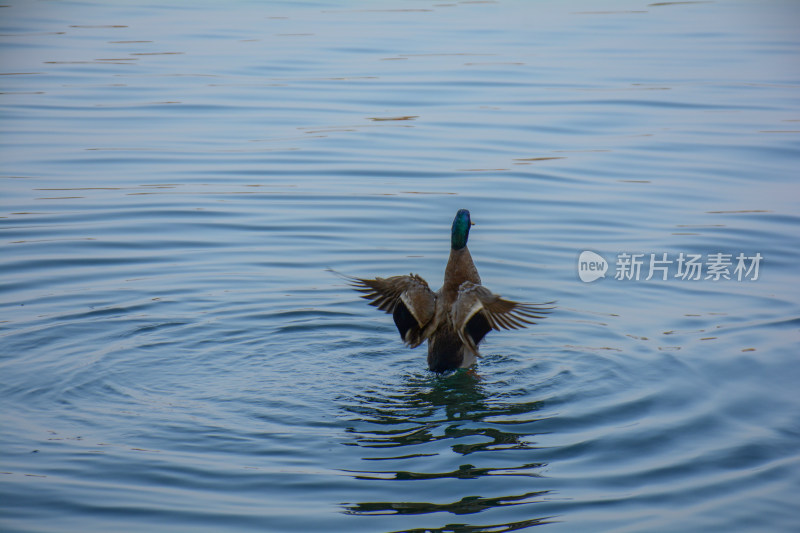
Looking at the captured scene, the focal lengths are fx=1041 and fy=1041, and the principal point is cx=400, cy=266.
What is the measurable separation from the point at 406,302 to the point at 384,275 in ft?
6.07

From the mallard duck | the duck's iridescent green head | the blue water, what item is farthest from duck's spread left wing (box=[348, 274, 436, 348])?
the duck's iridescent green head

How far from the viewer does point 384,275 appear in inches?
360

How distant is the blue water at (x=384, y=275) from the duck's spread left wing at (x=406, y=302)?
12.3 inches

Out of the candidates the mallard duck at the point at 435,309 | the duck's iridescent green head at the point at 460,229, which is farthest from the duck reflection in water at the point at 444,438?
the duck's iridescent green head at the point at 460,229

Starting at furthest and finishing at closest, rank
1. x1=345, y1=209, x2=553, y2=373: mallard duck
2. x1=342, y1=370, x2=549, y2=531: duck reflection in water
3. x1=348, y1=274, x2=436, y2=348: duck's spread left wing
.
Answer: x1=348, y1=274, x2=436, y2=348: duck's spread left wing, x1=345, y1=209, x2=553, y2=373: mallard duck, x1=342, y1=370, x2=549, y2=531: duck reflection in water

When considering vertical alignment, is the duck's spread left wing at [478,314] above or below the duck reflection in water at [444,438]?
above

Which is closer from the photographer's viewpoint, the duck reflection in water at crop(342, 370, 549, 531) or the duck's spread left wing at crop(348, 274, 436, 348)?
the duck reflection in water at crop(342, 370, 549, 531)

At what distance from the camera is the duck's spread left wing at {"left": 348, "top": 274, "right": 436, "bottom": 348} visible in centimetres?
732

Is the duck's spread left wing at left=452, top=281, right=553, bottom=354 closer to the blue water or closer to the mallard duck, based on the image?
the mallard duck

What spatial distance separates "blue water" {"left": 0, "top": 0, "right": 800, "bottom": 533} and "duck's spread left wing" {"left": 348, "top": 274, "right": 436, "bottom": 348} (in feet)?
1.03

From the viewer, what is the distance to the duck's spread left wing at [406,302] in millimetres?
7324

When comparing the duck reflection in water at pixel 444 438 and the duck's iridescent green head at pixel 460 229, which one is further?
the duck's iridescent green head at pixel 460 229

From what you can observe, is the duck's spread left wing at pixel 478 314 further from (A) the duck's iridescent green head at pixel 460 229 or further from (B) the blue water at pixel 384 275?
(A) the duck's iridescent green head at pixel 460 229

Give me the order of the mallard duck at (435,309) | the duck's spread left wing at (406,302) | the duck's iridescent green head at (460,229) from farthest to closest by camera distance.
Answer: the duck's iridescent green head at (460,229), the duck's spread left wing at (406,302), the mallard duck at (435,309)
